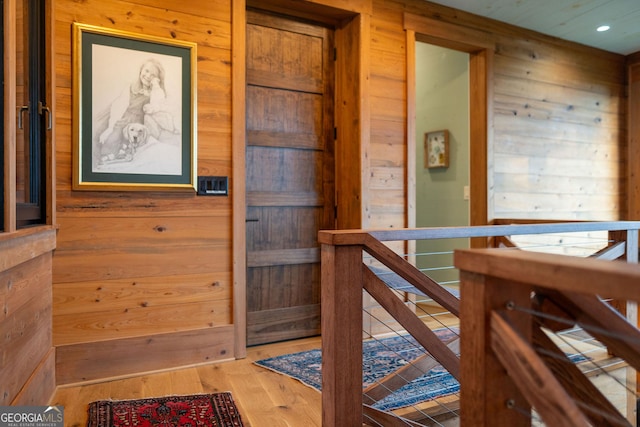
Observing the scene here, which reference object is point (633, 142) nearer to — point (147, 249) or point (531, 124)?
point (531, 124)

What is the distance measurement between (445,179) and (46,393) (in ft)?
11.4

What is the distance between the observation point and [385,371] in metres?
2.49

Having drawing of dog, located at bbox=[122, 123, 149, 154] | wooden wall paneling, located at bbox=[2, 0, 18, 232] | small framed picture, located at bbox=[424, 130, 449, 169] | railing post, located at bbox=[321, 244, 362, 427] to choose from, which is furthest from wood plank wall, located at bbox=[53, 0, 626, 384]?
railing post, located at bbox=[321, 244, 362, 427]

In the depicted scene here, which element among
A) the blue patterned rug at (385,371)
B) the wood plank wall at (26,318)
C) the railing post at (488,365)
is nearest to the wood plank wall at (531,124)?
the blue patterned rug at (385,371)

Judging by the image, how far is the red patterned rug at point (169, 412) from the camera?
1.86m

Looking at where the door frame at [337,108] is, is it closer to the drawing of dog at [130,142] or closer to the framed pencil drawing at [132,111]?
the framed pencil drawing at [132,111]

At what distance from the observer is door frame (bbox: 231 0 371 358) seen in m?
2.64

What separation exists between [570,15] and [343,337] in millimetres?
3431

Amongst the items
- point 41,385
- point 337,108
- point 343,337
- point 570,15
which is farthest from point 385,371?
point 570,15

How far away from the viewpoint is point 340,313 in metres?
1.51

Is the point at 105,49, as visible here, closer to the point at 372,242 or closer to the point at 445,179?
the point at 372,242

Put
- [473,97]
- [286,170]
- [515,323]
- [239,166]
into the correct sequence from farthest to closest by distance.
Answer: [473,97], [286,170], [239,166], [515,323]

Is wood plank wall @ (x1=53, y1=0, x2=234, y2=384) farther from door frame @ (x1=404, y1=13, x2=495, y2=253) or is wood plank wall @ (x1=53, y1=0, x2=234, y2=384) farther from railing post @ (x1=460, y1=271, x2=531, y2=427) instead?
railing post @ (x1=460, y1=271, x2=531, y2=427)

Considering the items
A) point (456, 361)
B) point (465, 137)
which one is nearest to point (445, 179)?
point (465, 137)
